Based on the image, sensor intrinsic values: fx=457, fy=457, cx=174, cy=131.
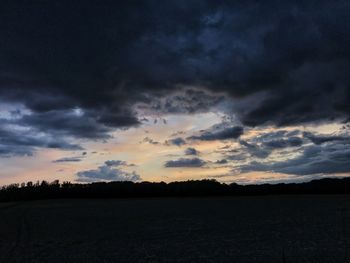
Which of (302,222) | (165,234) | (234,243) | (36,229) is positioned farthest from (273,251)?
(36,229)

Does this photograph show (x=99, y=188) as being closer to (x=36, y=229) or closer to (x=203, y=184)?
(x=203, y=184)

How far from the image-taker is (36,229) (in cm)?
3294

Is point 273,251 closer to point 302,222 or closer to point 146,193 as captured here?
point 302,222

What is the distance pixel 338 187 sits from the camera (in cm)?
9031

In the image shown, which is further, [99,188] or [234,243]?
[99,188]

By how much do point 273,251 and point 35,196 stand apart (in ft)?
279

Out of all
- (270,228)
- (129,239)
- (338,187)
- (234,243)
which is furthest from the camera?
(338,187)

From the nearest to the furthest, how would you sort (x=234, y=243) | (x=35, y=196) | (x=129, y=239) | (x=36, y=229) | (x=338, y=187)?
(x=234, y=243) < (x=129, y=239) < (x=36, y=229) < (x=338, y=187) < (x=35, y=196)

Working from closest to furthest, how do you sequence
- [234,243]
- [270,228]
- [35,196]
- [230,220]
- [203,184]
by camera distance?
1. [234,243]
2. [270,228]
3. [230,220]
4. [35,196]
5. [203,184]

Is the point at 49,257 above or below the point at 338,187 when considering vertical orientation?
below

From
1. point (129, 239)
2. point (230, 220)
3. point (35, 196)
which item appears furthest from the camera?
point (35, 196)

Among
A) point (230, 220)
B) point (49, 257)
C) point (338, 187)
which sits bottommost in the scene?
point (49, 257)

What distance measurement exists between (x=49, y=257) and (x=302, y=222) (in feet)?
64.5

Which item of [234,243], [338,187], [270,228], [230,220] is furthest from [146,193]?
[234,243]
